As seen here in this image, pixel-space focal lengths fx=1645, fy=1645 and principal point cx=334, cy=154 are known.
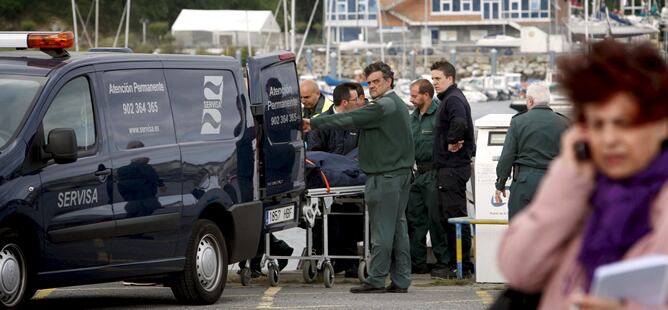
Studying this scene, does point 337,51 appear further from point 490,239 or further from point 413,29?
point 490,239

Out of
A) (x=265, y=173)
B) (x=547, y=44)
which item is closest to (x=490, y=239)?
(x=265, y=173)

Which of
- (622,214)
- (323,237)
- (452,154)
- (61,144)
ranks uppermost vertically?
(622,214)

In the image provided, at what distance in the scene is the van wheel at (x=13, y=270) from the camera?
381 inches

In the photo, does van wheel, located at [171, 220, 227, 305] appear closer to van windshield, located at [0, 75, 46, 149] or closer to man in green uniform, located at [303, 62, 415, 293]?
man in green uniform, located at [303, 62, 415, 293]

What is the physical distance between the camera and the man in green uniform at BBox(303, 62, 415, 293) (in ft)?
41.1

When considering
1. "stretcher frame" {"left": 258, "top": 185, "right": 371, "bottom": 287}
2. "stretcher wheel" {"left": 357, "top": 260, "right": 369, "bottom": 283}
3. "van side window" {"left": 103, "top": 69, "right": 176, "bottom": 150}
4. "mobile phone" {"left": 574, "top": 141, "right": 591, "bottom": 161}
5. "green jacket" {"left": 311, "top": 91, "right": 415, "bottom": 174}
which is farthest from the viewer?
"stretcher wheel" {"left": 357, "top": 260, "right": 369, "bottom": 283}

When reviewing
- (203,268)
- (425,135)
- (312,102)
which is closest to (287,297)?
(203,268)

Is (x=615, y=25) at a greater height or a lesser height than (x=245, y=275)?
lesser

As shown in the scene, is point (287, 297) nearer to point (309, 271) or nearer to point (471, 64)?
point (309, 271)

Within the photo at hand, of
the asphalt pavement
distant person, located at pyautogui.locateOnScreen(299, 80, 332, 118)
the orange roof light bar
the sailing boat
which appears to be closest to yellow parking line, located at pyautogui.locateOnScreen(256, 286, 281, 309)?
the asphalt pavement

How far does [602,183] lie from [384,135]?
351 inches

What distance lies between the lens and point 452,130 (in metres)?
14.3

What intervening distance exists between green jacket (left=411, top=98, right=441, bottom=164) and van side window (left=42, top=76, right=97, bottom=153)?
195 inches

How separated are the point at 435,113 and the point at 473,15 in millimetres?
128531
